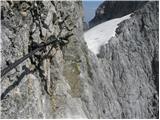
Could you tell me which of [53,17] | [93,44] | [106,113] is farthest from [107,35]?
[53,17]

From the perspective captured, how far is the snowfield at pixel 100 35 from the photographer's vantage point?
2212 centimetres

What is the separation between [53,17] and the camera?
16.4 m

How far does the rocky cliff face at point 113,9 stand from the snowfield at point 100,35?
0.80m

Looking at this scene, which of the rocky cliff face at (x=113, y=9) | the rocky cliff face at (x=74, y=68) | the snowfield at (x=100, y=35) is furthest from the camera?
the rocky cliff face at (x=113, y=9)

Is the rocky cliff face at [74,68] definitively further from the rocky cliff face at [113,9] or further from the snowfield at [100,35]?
the rocky cliff face at [113,9]

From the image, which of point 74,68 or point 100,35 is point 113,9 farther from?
point 74,68

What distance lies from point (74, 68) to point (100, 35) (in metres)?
5.92

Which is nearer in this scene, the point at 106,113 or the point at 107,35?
the point at 106,113

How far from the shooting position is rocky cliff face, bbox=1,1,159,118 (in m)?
14.7

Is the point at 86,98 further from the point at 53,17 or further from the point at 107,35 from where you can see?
the point at 107,35

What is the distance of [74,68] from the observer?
1767 cm

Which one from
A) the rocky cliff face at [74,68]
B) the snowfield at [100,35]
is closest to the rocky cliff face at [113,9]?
the snowfield at [100,35]

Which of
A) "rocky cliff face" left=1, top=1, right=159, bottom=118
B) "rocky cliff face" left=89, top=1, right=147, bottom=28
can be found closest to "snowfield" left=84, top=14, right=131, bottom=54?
"rocky cliff face" left=1, top=1, right=159, bottom=118

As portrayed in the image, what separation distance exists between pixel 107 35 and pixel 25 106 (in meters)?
8.81
